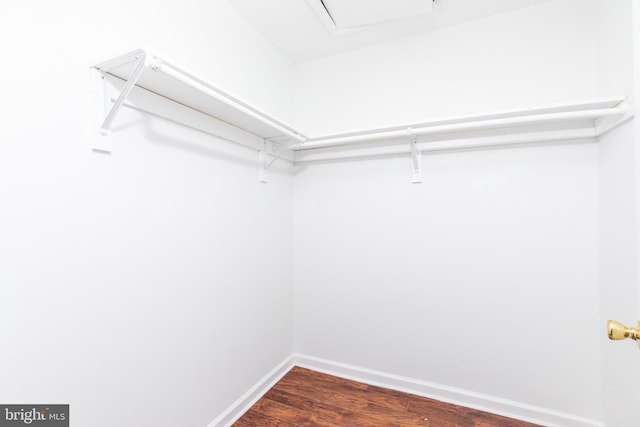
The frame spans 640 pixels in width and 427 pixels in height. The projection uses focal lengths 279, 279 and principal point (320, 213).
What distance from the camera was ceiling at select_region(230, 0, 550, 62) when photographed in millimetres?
1587

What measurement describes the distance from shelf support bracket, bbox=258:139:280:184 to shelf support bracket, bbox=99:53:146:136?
905 mm

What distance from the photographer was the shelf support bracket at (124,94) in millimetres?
909

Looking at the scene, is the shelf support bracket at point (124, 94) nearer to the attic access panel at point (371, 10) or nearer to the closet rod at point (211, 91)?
the closet rod at point (211, 91)

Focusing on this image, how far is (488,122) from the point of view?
1.49 meters

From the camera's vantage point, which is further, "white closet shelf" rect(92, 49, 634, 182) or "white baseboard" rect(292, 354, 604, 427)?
"white baseboard" rect(292, 354, 604, 427)

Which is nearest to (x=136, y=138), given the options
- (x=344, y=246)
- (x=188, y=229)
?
(x=188, y=229)

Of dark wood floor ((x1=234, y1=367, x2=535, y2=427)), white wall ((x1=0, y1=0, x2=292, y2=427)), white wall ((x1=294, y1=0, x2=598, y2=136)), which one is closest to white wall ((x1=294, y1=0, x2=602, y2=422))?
white wall ((x1=294, y1=0, x2=598, y2=136))

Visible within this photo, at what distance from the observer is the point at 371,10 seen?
1.56m

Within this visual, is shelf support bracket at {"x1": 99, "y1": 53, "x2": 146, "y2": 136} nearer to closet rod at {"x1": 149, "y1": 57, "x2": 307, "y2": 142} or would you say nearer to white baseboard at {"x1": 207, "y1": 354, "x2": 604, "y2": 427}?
closet rod at {"x1": 149, "y1": 57, "x2": 307, "y2": 142}

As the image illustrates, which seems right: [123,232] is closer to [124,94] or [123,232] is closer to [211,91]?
[124,94]

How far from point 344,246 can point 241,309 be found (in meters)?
0.82

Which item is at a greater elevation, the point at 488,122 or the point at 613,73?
the point at 613,73

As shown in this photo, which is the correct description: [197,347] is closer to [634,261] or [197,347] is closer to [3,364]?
[3,364]

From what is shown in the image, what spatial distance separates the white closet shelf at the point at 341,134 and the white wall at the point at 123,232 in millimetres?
117
